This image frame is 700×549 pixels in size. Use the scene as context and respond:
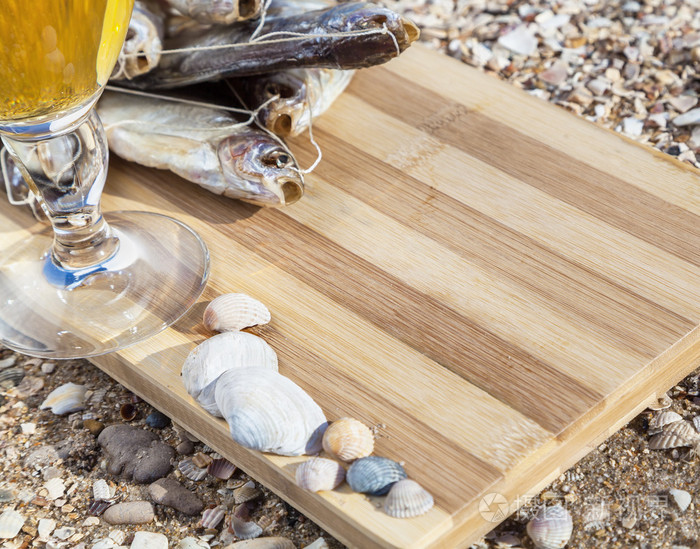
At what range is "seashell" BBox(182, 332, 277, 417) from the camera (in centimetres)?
122

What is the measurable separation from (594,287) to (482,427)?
1.14ft

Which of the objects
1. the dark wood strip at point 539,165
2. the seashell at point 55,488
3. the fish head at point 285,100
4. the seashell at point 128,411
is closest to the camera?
the seashell at point 55,488

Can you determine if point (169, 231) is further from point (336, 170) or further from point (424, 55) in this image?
point (424, 55)

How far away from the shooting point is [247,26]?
5.39ft

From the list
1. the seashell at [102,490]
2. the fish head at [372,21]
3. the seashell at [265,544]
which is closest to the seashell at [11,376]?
the seashell at [102,490]

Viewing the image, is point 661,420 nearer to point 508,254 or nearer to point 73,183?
point 508,254

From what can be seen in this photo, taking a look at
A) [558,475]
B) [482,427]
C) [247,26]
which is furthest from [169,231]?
[558,475]

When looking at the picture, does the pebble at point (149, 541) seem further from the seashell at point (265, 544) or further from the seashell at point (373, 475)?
the seashell at point (373, 475)

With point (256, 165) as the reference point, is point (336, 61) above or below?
above

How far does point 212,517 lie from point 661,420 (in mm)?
712

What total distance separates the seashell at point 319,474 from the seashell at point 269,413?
0.04 meters

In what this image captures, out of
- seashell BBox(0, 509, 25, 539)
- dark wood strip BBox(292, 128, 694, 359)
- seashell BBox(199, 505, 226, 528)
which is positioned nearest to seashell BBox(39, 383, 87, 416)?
seashell BBox(0, 509, 25, 539)

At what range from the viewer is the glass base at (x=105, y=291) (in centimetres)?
135

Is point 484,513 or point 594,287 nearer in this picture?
point 484,513
